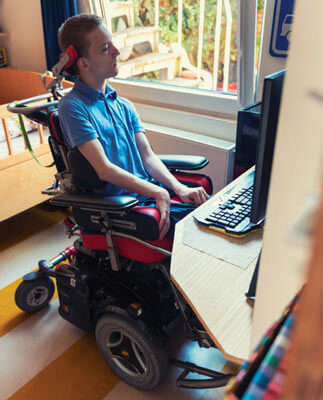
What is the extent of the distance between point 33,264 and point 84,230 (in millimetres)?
867

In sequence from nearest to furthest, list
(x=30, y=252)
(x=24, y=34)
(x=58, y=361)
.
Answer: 1. (x=58, y=361)
2. (x=30, y=252)
3. (x=24, y=34)

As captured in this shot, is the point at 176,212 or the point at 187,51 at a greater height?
the point at 187,51

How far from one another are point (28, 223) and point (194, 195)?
1.56m

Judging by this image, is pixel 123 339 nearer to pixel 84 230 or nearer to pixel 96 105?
pixel 84 230

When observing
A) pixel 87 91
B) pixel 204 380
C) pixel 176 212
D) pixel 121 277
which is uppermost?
pixel 87 91

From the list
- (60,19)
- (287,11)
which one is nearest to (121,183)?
(287,11)

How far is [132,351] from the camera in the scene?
1.47m

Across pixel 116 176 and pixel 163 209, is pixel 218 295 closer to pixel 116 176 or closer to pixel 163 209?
pixel 163 209

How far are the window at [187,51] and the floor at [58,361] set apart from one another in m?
1.49

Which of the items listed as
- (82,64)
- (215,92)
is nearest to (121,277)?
(82,64)

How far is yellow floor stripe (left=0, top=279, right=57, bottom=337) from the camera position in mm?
1841

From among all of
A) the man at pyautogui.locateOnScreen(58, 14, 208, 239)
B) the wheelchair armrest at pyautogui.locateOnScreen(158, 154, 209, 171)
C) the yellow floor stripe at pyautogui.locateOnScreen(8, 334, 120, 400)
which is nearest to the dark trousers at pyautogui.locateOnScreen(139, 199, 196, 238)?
the man at pyautogui.locateOnScreen(58, 14, 208, 239)

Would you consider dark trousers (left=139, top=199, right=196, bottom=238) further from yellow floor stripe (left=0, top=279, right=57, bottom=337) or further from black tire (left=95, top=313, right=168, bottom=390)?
yellow floor stripe (left=0, top=279, right=57, bottom=337)

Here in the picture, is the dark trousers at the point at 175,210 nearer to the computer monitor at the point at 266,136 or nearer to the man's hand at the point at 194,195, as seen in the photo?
the man's hand at the point at 194,195
